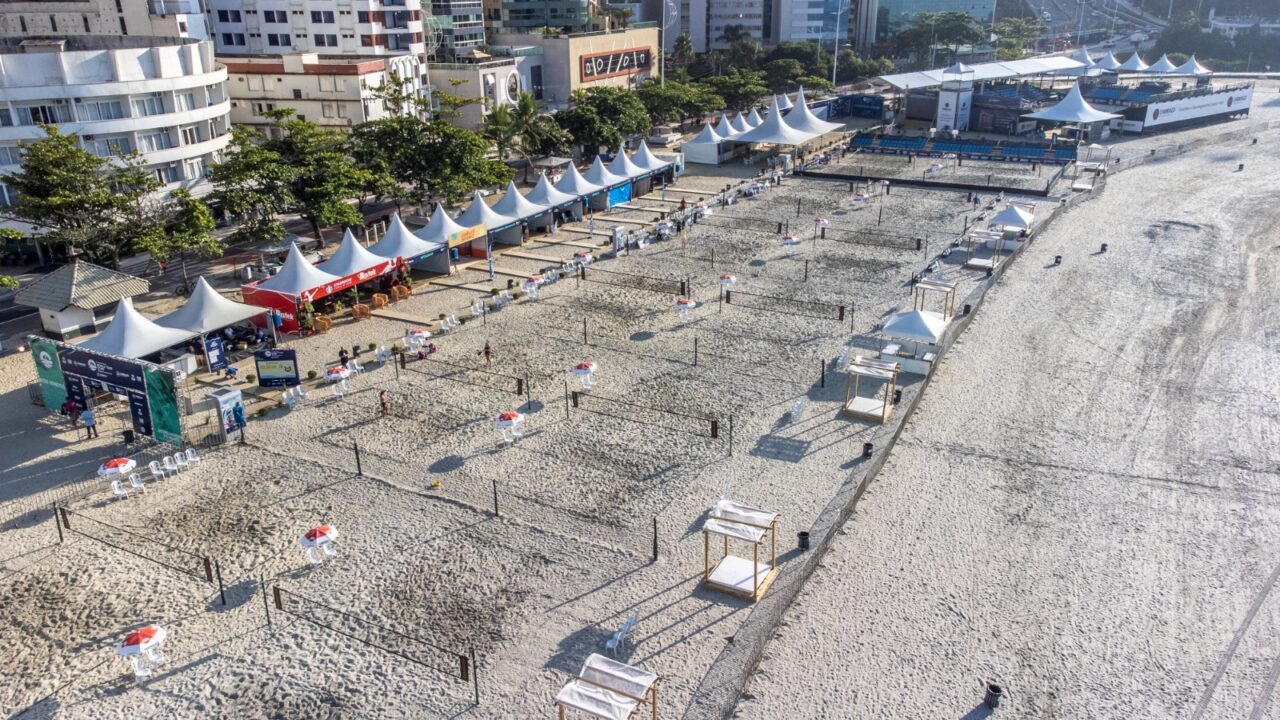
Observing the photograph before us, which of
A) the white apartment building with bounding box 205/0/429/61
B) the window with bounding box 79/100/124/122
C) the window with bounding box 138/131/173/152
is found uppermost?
the white apartment building with bounding box 205/0/429/61

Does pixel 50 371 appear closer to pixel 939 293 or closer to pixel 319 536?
pixel 319 536

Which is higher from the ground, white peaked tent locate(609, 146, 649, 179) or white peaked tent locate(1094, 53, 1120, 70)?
white peaked tent locate(1094, 53, 1120, 70)

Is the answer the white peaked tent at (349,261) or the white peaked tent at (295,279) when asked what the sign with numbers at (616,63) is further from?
the white peaked tent at (295,279)

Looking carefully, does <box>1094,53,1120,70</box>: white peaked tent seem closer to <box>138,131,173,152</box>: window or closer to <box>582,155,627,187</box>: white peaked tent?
<box>582,155,627,187</box>: white peaked tent

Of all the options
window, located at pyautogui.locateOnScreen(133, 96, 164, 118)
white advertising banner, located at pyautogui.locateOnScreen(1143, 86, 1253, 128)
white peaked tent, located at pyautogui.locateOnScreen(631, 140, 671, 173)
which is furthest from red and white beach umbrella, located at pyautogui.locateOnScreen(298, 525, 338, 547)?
white advertising banner, located at pyautogui.locateOnScreen(1143, 86, 1253, 128)

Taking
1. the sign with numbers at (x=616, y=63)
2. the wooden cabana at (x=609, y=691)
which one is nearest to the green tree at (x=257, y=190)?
the wooden cabana at (x=609, y=691)

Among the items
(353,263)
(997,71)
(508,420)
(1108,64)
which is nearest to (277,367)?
(353,263)
